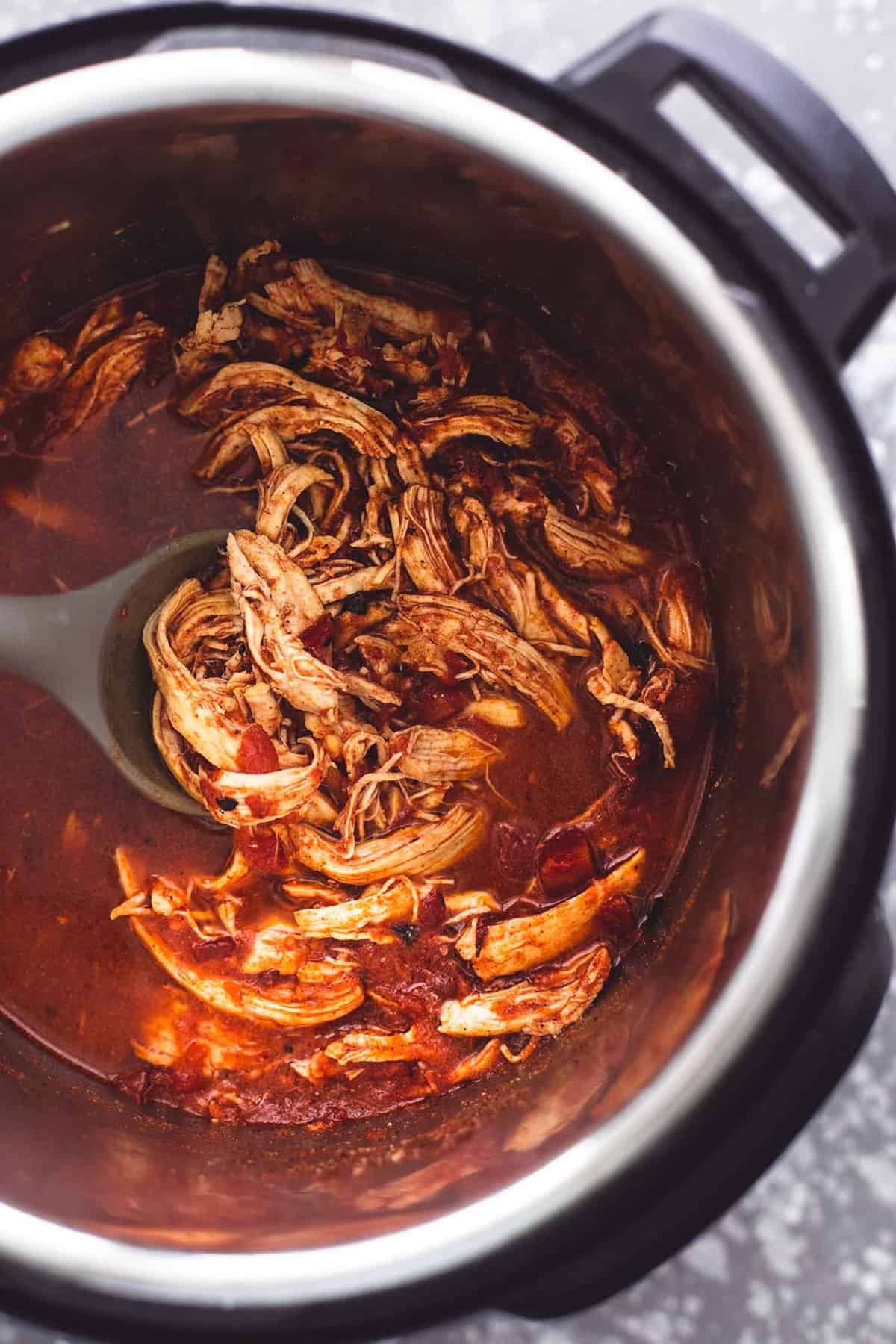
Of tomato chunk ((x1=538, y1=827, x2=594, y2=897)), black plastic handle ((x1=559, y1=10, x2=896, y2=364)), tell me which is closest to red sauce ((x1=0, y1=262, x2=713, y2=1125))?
tomato chunk ((x1=538, y1=827, x2=594, y2=897))

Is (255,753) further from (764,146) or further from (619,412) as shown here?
(764,146)

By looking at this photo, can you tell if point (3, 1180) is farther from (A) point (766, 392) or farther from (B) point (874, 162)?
(B) point (874, 162)

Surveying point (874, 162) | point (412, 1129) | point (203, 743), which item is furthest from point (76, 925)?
point (874, 162)

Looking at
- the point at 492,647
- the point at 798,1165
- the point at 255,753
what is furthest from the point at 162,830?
the point at 798,1165

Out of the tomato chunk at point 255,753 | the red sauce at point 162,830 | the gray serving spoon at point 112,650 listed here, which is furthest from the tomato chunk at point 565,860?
the gray serving spoon at point 112,650

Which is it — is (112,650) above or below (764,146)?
below

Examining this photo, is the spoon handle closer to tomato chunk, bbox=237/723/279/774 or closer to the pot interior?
tomato chunk, bbox=237/723/279/774
